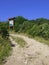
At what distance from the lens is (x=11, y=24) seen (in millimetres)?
40094

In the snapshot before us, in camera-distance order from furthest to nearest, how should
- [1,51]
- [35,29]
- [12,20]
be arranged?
[12,20] < [35,29] < [1,51]

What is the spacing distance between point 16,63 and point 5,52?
2654 mm

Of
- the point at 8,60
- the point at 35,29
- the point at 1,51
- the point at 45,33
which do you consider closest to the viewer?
the point at 8,60

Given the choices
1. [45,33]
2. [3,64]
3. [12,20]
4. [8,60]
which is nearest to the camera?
[3,64]

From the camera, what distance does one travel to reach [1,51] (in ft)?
45.6

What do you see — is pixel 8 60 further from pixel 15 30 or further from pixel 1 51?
pixel 15 30

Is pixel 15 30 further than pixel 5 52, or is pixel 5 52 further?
pixel 15 30

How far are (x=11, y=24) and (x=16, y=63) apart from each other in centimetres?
2887

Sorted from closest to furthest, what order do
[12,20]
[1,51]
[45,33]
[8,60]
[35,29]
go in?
[8,60] < [1,51] < [45,33] < [35,29] < [12,20]

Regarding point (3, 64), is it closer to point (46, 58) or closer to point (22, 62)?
point (22, 62)

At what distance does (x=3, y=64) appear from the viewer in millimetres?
11359

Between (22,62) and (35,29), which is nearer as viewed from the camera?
(22,62)

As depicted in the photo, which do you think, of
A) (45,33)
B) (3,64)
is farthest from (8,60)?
(45,33)

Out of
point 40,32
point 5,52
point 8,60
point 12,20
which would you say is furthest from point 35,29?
point 8,60
